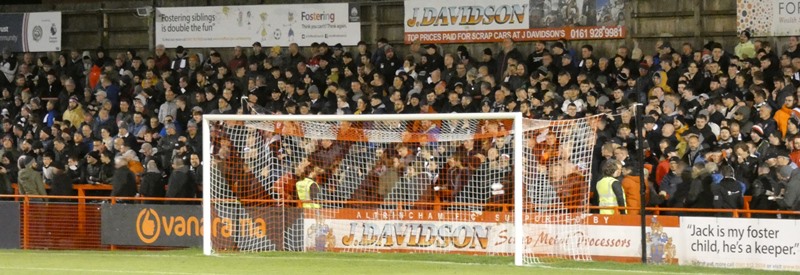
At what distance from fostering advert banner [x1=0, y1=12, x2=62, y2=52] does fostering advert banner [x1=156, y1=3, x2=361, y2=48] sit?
2.61 meters

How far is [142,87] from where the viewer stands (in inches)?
1085

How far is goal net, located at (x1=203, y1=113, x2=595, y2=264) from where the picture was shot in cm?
1952

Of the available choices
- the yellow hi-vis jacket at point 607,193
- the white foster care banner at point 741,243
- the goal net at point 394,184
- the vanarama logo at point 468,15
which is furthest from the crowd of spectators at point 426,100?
the goal net at point 394,184

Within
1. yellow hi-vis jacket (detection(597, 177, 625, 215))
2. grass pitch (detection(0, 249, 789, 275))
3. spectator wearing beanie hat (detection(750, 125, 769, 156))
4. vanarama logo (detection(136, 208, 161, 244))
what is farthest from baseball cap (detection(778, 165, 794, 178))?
vanarama logo (detection(136, 208, 161, 244))

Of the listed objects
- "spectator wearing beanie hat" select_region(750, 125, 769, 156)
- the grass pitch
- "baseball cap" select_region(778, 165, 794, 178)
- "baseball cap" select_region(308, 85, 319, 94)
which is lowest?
the grass pitch

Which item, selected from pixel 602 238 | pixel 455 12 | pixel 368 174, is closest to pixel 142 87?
pixel 455 12

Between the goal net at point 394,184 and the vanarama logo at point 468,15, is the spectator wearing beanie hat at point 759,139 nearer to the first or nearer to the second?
the goal net at point 394,184

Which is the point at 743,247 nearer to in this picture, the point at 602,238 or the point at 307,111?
the point at 602,238

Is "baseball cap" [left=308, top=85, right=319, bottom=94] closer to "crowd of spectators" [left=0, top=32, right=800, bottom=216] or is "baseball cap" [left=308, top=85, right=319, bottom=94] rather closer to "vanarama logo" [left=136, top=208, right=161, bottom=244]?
"crowd of spectators" [left=0, top=32, right=800, bottom=216]

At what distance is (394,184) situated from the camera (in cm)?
2077

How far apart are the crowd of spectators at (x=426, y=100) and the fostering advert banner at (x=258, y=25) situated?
34 cm

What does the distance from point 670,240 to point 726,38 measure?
7582 mm

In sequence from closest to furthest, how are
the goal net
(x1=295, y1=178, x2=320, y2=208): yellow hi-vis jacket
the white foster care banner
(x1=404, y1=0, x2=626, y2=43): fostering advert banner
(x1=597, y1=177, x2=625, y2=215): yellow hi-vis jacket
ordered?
1. the white foster care banner
2. (x1=597, y1=177, x2=625, y2=215): yellow hi-vis jacket
3. the goal net
4. (x1=295, y1=178, x2=320, y2=208): yellow hi-vis jacket
5. (x1=404, y1=0, x2=626, y2=43): fostering advert banner

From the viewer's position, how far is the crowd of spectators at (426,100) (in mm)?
19516
